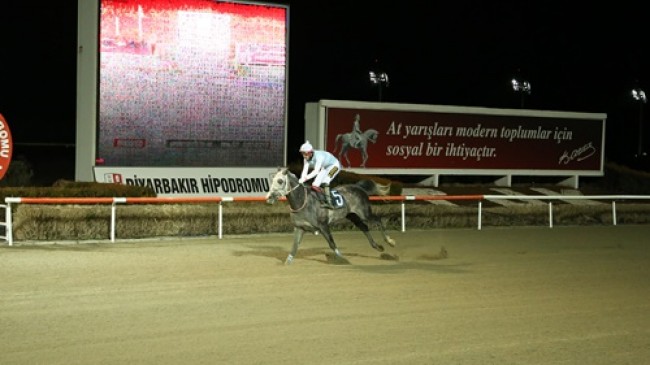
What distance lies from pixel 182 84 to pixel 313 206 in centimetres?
666

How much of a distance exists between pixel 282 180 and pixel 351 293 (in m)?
2.61

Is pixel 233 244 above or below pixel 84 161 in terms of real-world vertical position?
below

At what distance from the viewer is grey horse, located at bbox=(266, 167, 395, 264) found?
1239 centimetres

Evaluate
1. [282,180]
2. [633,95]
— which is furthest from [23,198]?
[633,95]

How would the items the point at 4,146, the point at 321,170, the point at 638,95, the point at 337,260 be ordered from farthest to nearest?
the point at 638,95 < the point at 4,146 < the point at 321,170 < the point at 337,260

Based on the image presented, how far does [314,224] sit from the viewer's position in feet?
41.8

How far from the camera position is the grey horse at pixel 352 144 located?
21.8 m

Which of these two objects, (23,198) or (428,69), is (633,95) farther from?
(23,198)

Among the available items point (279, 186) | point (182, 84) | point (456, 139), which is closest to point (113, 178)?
point (182, 84)

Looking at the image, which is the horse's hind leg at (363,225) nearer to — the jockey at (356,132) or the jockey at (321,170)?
the jockey at (321,170)

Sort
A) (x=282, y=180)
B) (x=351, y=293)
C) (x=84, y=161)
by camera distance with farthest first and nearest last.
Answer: (x=84, y=161) < (x=282, y=180) < (x=351, y=293)

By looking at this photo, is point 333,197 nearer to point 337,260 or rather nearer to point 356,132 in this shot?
point 337,260

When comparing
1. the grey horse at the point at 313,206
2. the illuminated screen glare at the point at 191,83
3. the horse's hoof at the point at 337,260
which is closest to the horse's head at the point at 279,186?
the grey horse at the point at 313,206

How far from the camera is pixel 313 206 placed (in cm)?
1281
